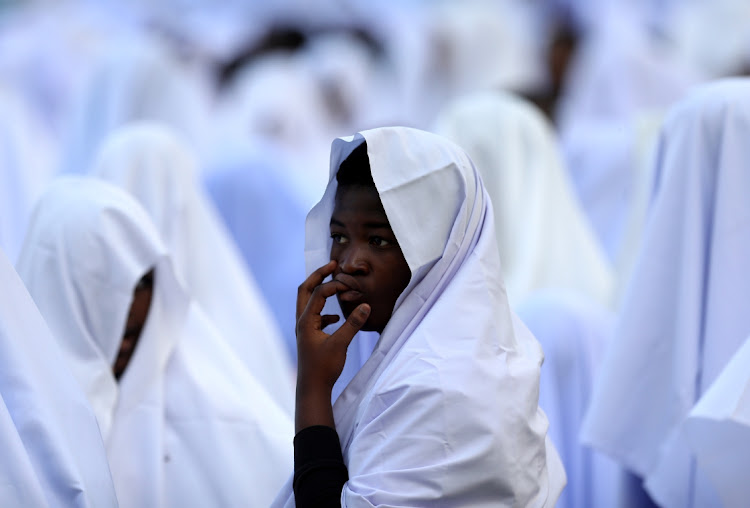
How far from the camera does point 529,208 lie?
4.42 m

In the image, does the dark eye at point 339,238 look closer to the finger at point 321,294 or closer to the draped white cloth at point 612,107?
the finger at point 321,294

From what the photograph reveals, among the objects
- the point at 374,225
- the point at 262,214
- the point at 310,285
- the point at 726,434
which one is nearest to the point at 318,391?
the point at 310,285

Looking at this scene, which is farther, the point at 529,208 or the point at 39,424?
the point at 529,208

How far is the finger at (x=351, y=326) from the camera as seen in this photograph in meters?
2.17

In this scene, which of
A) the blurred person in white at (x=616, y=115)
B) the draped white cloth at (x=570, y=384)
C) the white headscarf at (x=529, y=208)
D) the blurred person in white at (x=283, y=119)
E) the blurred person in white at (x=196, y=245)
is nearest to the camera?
the draped white cloth at (x=570, y=384)

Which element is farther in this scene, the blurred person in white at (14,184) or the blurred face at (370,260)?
the blurred person in white at (14,184)

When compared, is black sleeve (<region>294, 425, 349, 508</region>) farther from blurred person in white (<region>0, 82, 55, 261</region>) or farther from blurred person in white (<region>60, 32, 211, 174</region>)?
blurred person in white (<region>60, 32, 211, 174</region>)

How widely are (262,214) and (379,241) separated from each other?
369 centimetres

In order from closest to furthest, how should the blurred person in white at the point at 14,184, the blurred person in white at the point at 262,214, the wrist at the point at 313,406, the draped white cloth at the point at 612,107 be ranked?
the wrist at the point at 313,406 < the blurred person in white at the point at 14,184 < the blurred person in white at the point at 262,214 < the draped white cloth at the point at 612,107

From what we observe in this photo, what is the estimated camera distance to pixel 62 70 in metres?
8.73

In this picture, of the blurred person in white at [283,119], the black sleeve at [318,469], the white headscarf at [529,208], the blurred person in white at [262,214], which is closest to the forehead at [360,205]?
the black sleeve at [318,469]

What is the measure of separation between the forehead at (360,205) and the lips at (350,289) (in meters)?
0.13

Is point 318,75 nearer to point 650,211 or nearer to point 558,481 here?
point 650,211

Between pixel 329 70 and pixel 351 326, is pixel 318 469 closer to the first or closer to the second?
pixel 351 326
